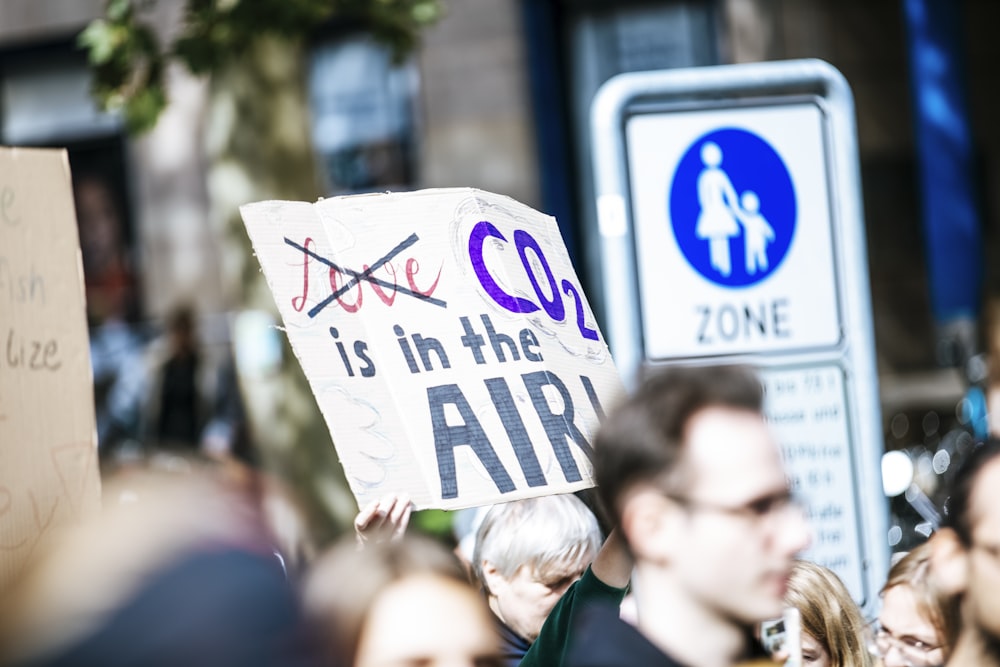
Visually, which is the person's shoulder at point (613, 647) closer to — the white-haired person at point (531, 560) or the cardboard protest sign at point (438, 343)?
the cardboard protest sign at point (438, 343)

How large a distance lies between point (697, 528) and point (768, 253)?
2272 mm

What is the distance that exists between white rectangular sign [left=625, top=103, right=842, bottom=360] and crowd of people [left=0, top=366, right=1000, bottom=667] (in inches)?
64.0

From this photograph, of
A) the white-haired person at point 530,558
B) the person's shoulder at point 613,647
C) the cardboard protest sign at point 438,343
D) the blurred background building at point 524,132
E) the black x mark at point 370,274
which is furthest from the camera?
the blurred background building at point 524,132

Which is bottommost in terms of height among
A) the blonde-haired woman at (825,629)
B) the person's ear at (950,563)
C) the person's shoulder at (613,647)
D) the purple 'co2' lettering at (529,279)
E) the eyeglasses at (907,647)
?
the eyeglasses at (907,647)

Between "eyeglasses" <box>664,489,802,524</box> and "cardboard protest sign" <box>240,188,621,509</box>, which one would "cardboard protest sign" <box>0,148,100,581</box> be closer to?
"cardboard protest sign" <box>240,188,621,509</box>

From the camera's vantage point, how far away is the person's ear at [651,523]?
6.17ft

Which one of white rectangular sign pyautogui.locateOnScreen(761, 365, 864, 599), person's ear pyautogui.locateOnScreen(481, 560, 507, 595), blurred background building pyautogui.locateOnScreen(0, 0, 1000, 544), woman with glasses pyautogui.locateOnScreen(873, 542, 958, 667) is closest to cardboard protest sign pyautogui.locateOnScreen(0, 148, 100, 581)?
person's ear pyautogui.locateOnScreen(481, 560, 507, 595)

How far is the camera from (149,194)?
12.8 metres

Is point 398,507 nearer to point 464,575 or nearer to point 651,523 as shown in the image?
point 464,575

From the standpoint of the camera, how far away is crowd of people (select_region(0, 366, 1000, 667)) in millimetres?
1673

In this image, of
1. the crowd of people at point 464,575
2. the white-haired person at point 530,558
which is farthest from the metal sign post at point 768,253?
the crowd of people at point 464,575

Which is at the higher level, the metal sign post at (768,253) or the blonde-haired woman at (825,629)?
the metal sign post at (768,253)

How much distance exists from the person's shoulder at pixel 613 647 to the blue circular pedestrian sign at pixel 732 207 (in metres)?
2.22

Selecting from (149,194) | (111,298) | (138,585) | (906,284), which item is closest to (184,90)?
(149,194)
